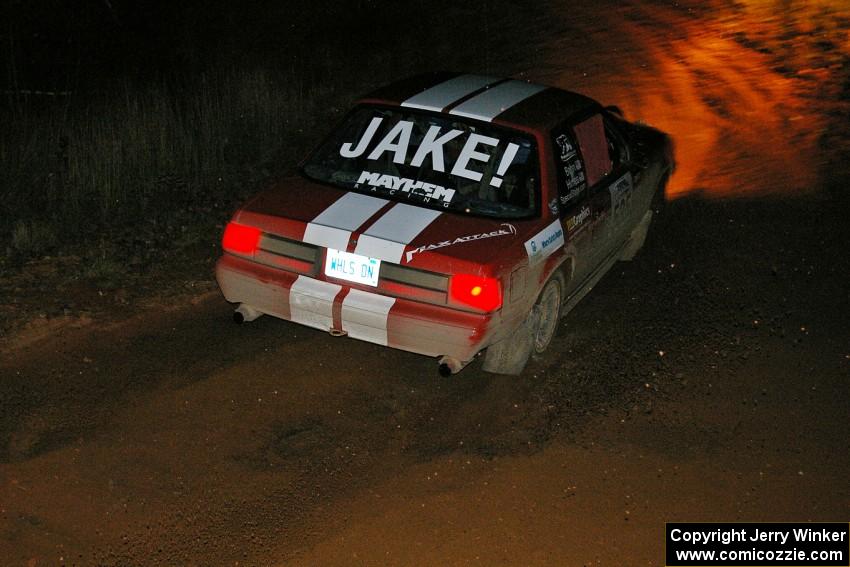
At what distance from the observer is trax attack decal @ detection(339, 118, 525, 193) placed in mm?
5816

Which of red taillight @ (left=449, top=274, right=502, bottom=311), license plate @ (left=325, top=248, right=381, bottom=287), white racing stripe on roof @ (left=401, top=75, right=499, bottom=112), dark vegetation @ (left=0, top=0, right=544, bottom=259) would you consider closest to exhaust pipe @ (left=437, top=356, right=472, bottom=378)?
red taillight @ (left=449, top=274, right=502, bottom=311)

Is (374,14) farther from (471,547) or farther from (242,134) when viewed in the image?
(471,547)

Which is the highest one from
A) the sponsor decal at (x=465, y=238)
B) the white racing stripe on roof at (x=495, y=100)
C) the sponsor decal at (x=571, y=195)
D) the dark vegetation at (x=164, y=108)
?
the white racing stripe on roof at (x=495, y=100)

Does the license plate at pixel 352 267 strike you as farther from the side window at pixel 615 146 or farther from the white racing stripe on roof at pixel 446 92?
the side window at pixel 615 146

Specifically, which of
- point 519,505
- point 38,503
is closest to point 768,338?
point 519,505

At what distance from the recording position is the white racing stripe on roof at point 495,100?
6027mm

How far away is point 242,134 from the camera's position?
33.8 ft

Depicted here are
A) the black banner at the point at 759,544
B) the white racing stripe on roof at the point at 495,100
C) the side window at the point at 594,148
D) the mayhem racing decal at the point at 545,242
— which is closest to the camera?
the black banner at the point at 759,544

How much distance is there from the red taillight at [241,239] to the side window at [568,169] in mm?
1791

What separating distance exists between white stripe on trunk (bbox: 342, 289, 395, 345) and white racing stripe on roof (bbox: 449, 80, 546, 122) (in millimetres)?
1397

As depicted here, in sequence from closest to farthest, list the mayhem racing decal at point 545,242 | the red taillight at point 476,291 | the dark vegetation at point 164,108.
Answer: the red taillight at point 476,291
the mayhem racing decal at point 545,242
the dark vegetation at point 164,108

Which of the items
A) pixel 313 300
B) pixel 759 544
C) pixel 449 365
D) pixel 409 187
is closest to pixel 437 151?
pixel 409 187

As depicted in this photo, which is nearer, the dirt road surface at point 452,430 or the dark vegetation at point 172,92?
the dirt road surface at point 452,430

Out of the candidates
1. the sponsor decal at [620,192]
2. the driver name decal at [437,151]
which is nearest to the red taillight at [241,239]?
the driver name decal at [437,151]
